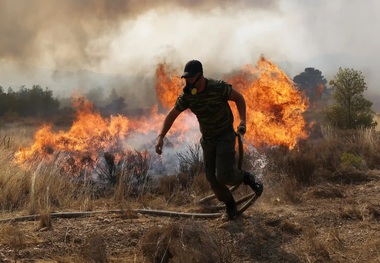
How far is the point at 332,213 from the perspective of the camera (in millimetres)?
4953

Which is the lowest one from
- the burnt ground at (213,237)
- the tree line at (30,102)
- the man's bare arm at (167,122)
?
the burnt ground at (213,237)

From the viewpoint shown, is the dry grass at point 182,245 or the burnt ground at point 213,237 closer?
the dry grass at point 182,245

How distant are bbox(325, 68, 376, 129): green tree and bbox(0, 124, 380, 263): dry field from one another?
797 centimetres

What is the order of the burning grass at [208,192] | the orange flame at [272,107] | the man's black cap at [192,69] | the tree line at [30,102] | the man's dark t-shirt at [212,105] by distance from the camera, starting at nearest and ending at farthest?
the burning grass at [208,192], the man's black cap at [192,69], the man's dark t-shirt at [212,105], the orange flame at [272,107], the tree line at [30,102]

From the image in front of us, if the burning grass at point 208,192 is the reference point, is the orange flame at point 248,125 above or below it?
above

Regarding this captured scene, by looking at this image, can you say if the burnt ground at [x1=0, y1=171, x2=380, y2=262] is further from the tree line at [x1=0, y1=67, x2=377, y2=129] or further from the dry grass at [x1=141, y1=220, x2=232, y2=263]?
the tree line at [x1=0, y1=67, x2=377, y2=129]

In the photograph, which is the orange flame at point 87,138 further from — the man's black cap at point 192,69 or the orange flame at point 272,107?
the man's black cap at point 192,69

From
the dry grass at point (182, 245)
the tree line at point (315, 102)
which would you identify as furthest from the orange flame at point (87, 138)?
the dry grass at point (182, 245)

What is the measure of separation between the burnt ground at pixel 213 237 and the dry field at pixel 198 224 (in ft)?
0.03

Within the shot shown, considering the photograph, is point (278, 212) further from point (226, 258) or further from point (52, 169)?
point (52, 169)

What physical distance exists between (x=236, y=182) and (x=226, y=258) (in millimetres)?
1377

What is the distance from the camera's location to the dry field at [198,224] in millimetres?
3584

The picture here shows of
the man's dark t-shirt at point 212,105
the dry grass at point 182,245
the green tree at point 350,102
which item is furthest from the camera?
the green tree at point 350,102

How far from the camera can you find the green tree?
14.9 meters
